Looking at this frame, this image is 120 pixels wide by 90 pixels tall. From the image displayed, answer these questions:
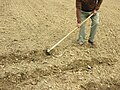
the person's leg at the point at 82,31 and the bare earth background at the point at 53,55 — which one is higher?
the person's leg at the point at 82,31

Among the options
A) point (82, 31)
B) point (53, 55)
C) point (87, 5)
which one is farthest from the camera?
point (82, 31)

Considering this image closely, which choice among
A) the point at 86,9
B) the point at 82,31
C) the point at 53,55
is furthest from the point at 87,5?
the point at 53,55

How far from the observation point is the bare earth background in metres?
4.35

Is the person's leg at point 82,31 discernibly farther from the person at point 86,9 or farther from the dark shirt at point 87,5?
the dark shirt at point 87,5

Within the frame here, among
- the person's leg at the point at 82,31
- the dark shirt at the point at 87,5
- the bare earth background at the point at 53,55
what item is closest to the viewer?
the bare earth background at the point at 53,55

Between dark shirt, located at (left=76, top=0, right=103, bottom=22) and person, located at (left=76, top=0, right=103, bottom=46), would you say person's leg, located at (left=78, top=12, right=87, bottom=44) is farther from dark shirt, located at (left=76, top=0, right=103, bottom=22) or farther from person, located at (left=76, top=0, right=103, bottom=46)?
dark shirt, located at (left=76, top=0, right=103, bottom=22)

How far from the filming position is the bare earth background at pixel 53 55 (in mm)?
4353

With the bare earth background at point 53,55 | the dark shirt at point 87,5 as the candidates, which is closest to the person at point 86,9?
the dark shirt at point 87,5

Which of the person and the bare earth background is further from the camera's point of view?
the person

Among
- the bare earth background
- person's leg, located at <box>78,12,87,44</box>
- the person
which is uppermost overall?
the person

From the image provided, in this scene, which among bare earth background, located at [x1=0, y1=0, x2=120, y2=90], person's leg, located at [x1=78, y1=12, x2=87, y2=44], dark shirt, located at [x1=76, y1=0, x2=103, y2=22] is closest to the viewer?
bare earth background, located at [x1=0, y1=0, x2=120, y2=90]

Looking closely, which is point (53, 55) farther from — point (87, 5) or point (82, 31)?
point (87, 5)

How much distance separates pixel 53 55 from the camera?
16.3 ft

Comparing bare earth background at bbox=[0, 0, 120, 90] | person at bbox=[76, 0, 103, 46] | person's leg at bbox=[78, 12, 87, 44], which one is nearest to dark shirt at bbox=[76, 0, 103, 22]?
person at bbox=[76, 0, 103, 46]
